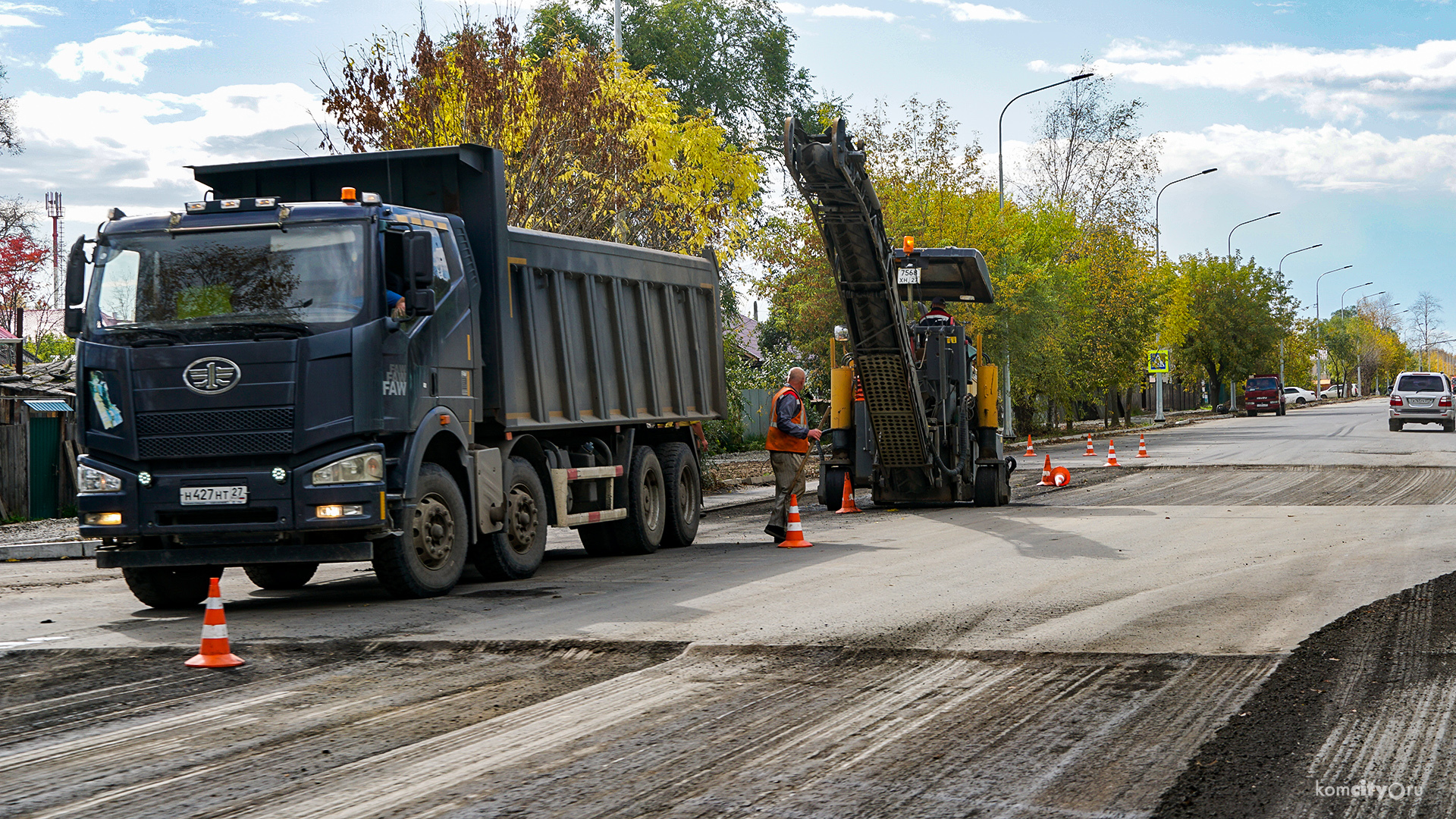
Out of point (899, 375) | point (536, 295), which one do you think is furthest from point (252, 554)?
point (899, 375)

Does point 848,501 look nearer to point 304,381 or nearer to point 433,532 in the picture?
point 433,532

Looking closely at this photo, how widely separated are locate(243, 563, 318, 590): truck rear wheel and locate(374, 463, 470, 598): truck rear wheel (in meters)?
1.81

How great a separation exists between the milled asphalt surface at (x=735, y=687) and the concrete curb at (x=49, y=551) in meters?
2.61

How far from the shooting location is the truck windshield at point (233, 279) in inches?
387

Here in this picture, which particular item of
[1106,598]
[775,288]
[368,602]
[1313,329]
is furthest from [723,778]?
[1313,329]

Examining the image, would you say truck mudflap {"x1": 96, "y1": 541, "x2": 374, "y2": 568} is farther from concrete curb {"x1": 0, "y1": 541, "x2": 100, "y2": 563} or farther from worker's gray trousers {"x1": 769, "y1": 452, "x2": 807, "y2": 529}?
concrete curb {"x1": 0, "y1": 541, "x2": 100, "y2": 563}

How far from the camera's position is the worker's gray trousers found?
14.7 metres

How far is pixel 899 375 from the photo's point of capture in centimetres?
1727

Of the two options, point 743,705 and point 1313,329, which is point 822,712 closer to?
point 743,705

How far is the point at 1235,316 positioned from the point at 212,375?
234 ft

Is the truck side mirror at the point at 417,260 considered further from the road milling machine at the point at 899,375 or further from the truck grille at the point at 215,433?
the road milling machine at the point at 899,375

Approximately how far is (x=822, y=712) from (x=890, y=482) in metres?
12.6

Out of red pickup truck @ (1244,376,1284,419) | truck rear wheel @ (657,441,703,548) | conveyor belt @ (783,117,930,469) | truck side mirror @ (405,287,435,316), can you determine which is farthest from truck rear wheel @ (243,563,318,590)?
red pickup truck @ (1244,376,1284,419)

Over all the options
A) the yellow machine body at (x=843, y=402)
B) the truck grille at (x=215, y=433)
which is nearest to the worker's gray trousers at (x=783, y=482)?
the yellow machine body at (x=843, y=402)
